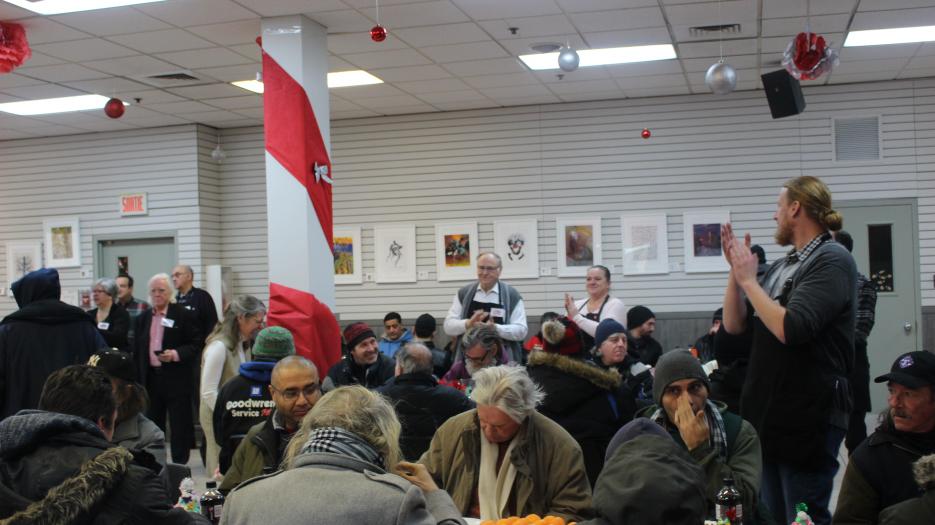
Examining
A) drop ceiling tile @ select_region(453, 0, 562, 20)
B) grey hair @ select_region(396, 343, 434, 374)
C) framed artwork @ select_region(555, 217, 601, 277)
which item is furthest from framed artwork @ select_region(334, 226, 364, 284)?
grey hair @ select_region(396, 343, 434, 374)

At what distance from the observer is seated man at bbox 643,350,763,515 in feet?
11.0

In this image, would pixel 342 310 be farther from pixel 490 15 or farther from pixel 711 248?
pixel 490 15

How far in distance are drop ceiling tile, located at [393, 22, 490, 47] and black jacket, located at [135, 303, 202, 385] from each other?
3214 millimetres

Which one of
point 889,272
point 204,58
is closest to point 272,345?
point 204,58

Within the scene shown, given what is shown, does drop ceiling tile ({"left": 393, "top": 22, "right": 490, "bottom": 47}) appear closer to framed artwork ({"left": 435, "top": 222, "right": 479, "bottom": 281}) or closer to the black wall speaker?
the black wall speaker

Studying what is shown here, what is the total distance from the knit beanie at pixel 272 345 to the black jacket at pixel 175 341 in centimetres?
327

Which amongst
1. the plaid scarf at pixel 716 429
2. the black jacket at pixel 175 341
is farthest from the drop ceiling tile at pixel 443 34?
the plaid scarf at pixel 716 429

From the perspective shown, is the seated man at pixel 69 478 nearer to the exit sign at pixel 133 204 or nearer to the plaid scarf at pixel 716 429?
the plaid scarf at pixel 716 429

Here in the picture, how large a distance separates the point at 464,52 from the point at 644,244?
3.68 metres

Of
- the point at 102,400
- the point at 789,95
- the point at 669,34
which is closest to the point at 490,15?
the point at 669,34

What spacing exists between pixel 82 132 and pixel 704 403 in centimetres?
1113

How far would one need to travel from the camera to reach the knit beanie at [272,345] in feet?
17.8

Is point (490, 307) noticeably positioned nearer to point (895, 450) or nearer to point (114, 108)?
point (114, 108)

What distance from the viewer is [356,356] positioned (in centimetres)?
673
